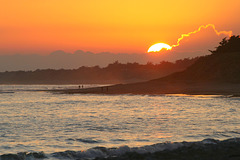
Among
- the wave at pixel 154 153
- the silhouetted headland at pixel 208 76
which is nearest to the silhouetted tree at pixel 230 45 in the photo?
the silhouetted headland at pixel 208 76

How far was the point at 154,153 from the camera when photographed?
47.4 ft

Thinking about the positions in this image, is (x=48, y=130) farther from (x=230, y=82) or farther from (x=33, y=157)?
(x=230, y=82)

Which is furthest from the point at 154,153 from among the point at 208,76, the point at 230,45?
the point at 230,45

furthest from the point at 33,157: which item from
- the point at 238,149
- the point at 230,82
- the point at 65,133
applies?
the point at 230,82

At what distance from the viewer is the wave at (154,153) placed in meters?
13.6

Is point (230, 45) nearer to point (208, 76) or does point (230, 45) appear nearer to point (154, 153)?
point (208, 76)

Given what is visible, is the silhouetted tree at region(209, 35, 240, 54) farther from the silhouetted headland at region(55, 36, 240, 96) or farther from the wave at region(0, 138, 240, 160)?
the wave at region(0, 138, 240, 160)

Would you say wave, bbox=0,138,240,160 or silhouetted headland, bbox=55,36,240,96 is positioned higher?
silhouetted headland, bbox=55,36,240,96

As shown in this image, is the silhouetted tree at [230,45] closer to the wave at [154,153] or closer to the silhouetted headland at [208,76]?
the silhouetted headland at [208,76]

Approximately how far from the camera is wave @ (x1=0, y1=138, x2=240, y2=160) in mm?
13633

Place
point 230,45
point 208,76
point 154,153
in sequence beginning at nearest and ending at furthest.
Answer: point 154,153 → point 208,76 → point 230,45

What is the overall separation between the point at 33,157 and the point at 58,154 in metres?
1.03

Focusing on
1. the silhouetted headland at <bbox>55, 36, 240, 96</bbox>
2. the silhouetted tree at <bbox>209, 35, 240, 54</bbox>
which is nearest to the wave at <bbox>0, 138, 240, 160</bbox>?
the silhouetted headland at <bbox>55, 36, 240, 96</bbox>

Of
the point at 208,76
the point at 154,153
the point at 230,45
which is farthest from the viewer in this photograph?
the point at 230,45
